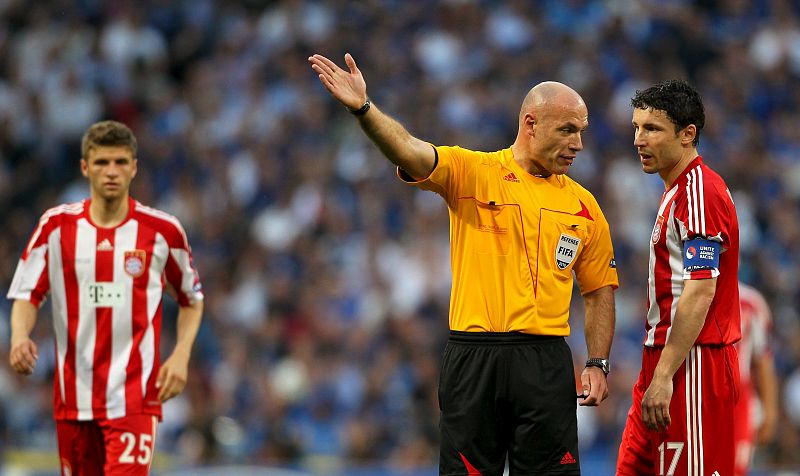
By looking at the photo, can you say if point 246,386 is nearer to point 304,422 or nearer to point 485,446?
point 304,422

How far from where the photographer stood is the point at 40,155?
1585cm

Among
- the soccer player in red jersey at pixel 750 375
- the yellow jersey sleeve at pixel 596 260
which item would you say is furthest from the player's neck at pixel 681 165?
the soccer player in red jersey at pixel 750 375

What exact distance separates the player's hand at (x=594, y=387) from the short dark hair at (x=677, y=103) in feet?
4.08

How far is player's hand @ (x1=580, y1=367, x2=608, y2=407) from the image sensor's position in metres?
6.41

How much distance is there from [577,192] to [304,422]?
6.57 m

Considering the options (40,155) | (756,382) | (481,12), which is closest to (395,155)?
(756,382)

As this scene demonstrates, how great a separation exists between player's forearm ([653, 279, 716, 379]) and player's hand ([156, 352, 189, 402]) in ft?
8.55

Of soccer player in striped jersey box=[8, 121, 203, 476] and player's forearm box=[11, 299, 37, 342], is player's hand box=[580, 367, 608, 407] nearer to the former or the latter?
soccer player in striped jersey box=[8, 121, 203, 476]

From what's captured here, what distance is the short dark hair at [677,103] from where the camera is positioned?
6258mm

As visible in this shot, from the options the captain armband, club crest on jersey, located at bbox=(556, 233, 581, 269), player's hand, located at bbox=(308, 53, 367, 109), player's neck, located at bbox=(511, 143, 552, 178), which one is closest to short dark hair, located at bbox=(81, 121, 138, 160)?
player's hand, located at bbox=(308, 53, 367, 109)

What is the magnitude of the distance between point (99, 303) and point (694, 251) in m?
3.19

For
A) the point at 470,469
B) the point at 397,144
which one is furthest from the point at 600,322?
the point at 397,144

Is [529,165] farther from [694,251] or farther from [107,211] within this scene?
[107,211]

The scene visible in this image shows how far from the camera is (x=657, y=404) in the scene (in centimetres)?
604
